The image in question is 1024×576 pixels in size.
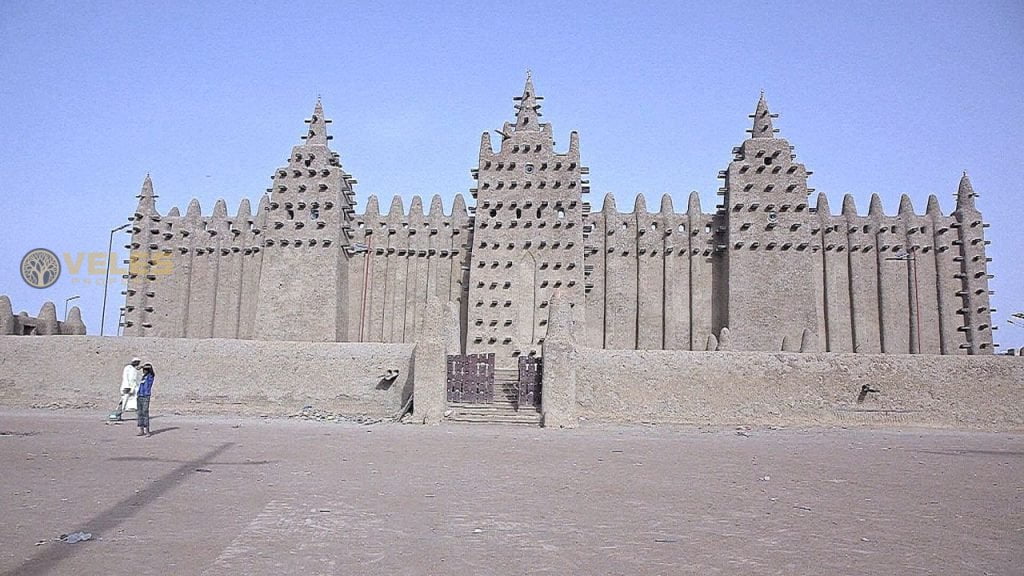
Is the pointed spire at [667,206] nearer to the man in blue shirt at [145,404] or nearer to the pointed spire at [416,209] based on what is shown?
the pointed spire at [416,209]

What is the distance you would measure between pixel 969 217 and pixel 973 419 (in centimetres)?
1631

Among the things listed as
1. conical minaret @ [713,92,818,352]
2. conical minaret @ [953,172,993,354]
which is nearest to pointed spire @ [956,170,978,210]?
conical minaret @ [953,172,993,354]

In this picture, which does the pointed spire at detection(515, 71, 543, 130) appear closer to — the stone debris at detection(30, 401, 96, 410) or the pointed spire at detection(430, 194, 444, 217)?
the pointed spire at detection(430, 194, 444, 217)

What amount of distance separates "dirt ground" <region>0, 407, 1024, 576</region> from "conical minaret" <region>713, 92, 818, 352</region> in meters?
15.8

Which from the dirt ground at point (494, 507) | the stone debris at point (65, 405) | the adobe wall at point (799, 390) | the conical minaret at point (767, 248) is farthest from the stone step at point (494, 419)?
the conical minaret at point (767, 248)

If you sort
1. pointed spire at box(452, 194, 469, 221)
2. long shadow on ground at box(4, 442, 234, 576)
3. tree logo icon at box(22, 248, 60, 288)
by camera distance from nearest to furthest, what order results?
1. long shadow on ground at box(4, 442, 234, 576)
2. pointed spire at box(452, 194, 469, 221)
3. tree logo icon at box(22, 248, 60, 288)

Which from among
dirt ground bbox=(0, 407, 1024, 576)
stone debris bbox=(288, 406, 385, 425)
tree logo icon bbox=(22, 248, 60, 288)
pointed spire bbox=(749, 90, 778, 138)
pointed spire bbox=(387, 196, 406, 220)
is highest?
pointed spire bbox=(749, 90, 778, 138)

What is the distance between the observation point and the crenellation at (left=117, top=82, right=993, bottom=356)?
106 feet

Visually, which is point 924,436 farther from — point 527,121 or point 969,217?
point 527,121

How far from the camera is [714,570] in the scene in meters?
6.29

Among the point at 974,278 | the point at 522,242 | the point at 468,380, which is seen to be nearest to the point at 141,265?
the point at 522,242

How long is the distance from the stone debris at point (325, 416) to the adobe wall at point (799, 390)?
5.89 metres

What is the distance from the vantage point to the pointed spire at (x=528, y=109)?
35.0 m

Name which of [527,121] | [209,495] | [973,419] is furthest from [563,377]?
[527,121]
